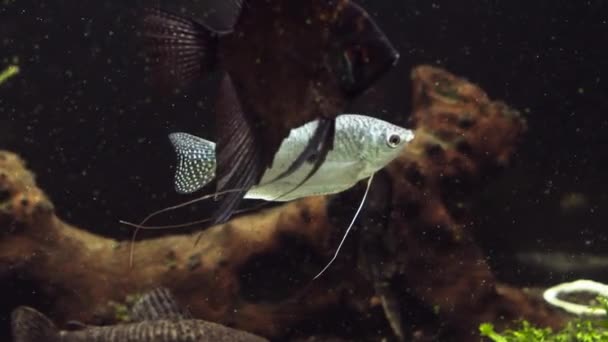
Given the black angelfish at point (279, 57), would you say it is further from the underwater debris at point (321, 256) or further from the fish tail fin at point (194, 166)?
the underwater debris at point (321, 256)

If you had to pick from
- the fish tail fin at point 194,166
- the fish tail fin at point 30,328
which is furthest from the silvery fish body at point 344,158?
the fish tail fin at point 30,328

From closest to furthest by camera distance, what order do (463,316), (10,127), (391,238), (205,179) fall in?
(205,179) → (391,238) → (463,316) → (10,127)

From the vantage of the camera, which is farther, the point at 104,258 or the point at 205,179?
the point at 104,258

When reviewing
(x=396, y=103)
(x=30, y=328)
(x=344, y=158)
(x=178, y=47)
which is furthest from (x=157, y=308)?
(x=396, y=103)

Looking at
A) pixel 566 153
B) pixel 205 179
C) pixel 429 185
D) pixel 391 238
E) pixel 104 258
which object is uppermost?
pixel 205 179

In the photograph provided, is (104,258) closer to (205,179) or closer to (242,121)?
(205,179)

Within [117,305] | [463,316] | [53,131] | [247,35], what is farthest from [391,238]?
[53,131]

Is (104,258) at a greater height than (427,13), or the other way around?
(427,13)
